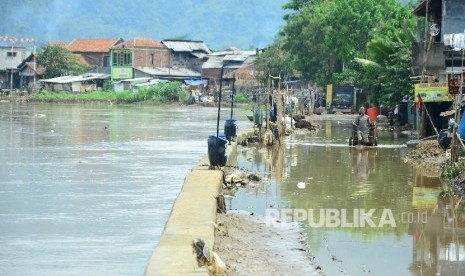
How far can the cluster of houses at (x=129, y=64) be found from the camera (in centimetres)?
9544

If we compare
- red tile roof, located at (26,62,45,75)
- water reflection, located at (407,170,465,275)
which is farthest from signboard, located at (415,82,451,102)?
red tile roof, located at (26,62,45,75)

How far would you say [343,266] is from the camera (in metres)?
10.9

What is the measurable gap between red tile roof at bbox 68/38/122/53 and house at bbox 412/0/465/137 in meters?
70.6

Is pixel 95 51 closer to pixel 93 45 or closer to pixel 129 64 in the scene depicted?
pixel 93 45

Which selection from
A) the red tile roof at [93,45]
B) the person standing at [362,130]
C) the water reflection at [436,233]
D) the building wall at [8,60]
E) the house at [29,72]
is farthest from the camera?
the building wall at [8,60]

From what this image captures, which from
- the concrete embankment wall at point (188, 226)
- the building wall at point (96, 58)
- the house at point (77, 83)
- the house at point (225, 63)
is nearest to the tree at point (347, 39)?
the concrete embankment wall at point (188, 226)

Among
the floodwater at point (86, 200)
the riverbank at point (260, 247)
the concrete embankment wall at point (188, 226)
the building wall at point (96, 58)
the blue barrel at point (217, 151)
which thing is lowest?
the floodwater at point (86, 200)

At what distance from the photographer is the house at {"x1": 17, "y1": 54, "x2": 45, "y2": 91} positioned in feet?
325

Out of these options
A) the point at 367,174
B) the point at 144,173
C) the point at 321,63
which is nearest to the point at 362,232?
the point at 367,174

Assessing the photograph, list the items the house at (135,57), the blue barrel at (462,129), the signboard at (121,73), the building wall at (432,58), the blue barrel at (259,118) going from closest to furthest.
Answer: the blue barrel at (462,129), the building wall at (432,58), the blue barrel at (259,118), the signboard at (121,73), the house at (135,57)

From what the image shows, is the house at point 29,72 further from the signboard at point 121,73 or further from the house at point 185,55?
the house at point 185,55

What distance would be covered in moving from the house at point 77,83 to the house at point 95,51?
3.38 m

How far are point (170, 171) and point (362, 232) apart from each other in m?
8.98

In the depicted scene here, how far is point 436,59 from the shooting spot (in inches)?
1146
